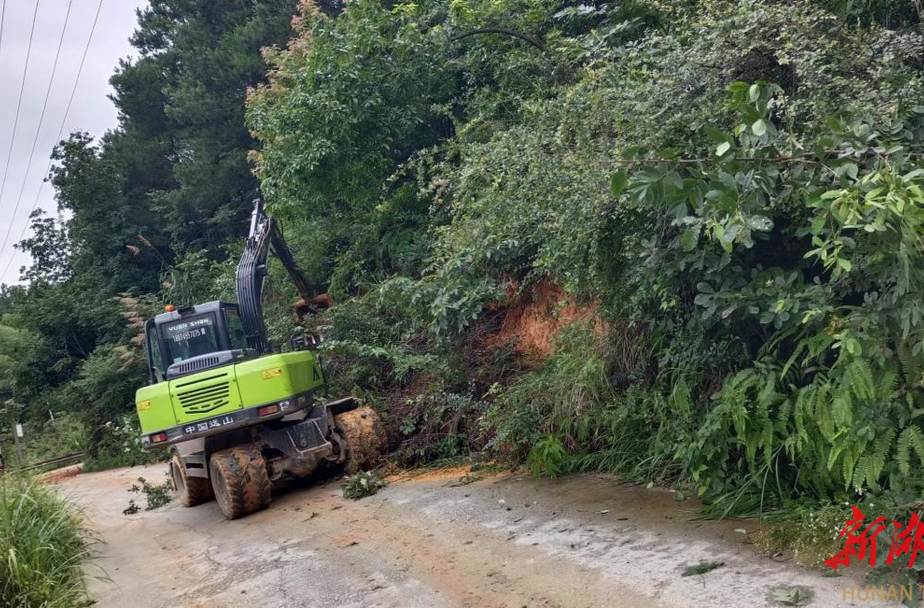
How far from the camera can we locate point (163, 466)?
1908 cm

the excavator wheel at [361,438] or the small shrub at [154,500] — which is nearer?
the excavator wheel at [361,438]

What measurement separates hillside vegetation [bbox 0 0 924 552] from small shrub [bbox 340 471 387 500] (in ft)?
3.26

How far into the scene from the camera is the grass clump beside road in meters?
6.65

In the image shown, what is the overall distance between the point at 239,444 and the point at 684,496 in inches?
236

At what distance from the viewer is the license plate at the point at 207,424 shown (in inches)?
380

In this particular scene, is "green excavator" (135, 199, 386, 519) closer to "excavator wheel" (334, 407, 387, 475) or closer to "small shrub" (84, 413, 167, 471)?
"excavator wheel" (334, 407, 387, 475)

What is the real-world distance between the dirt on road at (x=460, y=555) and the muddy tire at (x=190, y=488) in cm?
93

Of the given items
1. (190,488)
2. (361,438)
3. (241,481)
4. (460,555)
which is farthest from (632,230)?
(190,488)

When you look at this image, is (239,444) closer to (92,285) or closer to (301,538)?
(301,538)

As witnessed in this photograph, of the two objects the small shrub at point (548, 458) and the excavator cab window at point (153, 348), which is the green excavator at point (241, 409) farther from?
the small shrub at point (548, 458)

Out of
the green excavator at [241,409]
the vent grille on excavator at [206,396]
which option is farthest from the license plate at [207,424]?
the vent grille on excavator at [206,396]

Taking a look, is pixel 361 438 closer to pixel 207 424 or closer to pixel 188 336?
pixel 207 424

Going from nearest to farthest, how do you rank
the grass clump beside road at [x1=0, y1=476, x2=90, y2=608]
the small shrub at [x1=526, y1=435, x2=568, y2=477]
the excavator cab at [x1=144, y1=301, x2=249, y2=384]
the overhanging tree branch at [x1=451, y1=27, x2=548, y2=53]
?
1. the grass clump beside road at [x1=0, y1=476, x2=90, y2=608]
2. the small shrub at [x1=526, y1=435, x2=568, y2=477]
3. the excavator cab at [x1=144, y1=301, x2=249, y2=384]
4. the overhanging tree branch at [x1=451, y1=27, x2=548, y2=53]

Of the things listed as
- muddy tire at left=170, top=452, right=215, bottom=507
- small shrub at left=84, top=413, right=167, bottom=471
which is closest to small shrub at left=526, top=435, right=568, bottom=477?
muddy tire at left=170, top=452, right=215, bottom=507
